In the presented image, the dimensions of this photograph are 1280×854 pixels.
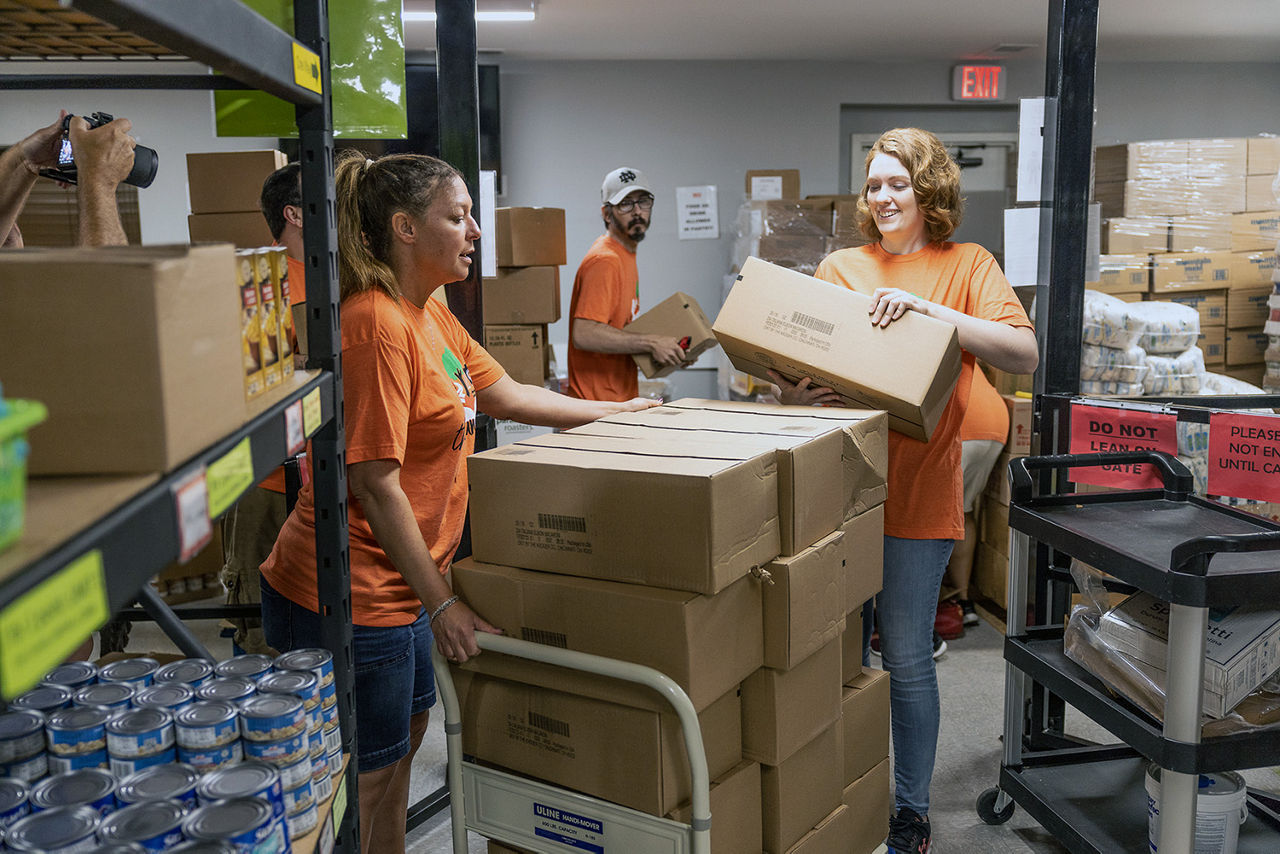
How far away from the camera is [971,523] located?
13.4ft

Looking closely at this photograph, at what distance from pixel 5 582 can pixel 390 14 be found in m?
1.29

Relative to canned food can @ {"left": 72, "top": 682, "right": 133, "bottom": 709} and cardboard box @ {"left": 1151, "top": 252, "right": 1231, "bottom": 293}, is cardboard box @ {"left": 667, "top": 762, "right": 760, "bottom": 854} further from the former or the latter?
cardboard box @ {"left": 1151, "top": 252, "right": 1231, "bottom": 293}

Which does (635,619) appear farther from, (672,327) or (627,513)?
(672,327)

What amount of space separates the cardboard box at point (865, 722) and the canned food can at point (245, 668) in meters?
1.12

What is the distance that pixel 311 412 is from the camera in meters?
1.11

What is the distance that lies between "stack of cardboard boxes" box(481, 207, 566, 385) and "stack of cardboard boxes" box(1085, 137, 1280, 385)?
2.21 meters

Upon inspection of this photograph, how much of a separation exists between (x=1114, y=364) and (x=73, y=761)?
10.5 ft

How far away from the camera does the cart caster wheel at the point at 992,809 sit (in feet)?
8.26

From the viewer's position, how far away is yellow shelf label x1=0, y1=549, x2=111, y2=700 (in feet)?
1.63

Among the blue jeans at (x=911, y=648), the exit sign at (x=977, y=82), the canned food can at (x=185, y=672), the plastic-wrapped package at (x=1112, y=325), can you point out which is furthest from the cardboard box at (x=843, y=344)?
the exit sign at (x=977, y=82)

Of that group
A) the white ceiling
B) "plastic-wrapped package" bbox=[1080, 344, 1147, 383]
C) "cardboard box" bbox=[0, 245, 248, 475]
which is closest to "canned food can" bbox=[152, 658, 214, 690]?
"cardboard box" bbox=[0, 245, 248, 475]

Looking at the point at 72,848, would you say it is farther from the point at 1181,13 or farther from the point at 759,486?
the point at 1181,13

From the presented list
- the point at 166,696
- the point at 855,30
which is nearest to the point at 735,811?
the point at 166,696

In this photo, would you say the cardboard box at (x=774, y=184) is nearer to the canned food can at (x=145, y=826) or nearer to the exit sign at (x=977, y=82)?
the exit sign at (x=977, y=82)
